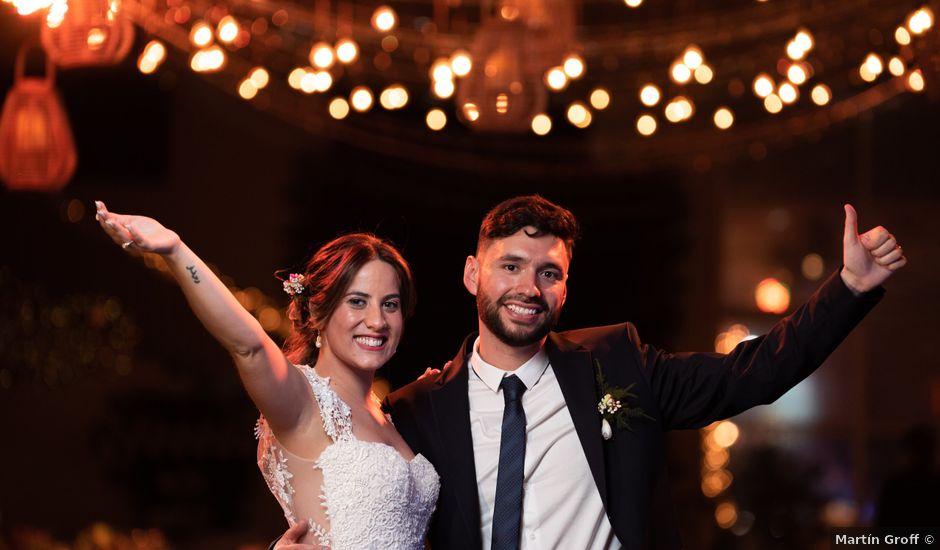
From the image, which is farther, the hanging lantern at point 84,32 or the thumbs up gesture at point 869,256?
the hanging lantern at point 84,32

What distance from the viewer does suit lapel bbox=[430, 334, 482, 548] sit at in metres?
2.84

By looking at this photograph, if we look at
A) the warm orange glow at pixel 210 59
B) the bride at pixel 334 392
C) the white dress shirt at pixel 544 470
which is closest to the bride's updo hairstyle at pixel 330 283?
the bride at pixel 334 392

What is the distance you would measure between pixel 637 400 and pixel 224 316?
115cm

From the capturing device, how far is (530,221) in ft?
9.92

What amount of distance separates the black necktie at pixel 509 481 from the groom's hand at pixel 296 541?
1.35 feet

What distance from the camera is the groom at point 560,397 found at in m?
2.82

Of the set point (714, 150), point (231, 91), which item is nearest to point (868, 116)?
point (714, 150)

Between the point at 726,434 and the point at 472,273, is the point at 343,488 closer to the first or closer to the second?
the point at 472,273

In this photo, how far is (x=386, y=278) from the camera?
293cm

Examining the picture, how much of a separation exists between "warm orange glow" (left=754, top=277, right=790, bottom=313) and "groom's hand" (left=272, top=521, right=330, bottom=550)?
632cm

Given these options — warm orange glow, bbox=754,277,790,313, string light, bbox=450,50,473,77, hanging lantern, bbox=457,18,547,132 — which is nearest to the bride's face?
hanging lantern, bbox=457,18,547,132

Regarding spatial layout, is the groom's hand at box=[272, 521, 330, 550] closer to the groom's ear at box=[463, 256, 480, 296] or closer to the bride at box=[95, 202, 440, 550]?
the bride at box=[95, 202, 440, 550]

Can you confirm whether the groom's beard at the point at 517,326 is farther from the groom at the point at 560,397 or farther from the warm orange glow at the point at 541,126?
the warm orange glow at the point at 541,126

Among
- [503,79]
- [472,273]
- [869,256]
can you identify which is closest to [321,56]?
[503,79]
